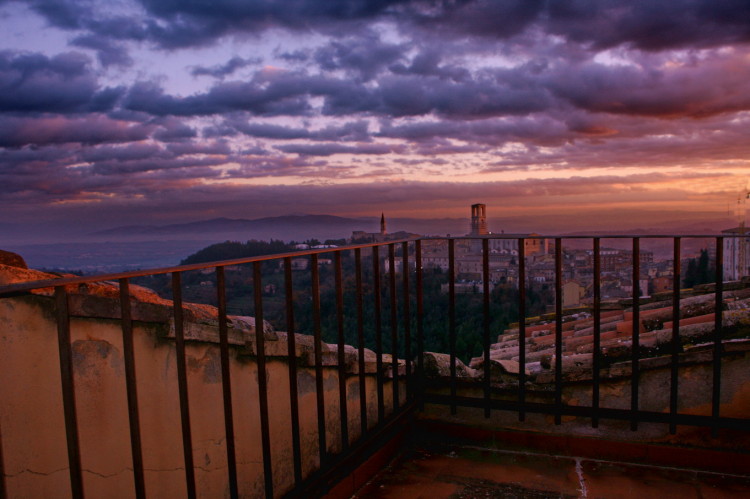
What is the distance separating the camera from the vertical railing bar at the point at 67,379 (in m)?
1.14

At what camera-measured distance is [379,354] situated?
8.29 ft

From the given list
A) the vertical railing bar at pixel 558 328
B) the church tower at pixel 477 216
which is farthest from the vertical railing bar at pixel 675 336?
the church tower at pixel 477 216

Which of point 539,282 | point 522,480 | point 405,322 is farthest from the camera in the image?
point 539,282

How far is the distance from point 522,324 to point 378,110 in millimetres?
10649

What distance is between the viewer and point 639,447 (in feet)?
8.39

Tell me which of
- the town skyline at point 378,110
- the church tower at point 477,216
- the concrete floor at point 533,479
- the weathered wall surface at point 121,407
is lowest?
the concrete floor at point 533,479

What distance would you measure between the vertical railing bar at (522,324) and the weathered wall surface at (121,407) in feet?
3.66

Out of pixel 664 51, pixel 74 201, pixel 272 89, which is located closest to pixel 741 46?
pixel 664 51

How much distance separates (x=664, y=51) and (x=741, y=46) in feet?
3.65

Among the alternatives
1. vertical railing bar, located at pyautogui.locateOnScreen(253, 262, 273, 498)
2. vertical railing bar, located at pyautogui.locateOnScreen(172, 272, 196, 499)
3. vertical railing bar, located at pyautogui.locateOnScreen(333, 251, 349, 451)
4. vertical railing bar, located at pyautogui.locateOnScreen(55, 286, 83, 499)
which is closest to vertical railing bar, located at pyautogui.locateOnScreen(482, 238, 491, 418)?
vertical railing bar, located at pyautogui.locateOnScreen(333, 251, 349, 451)

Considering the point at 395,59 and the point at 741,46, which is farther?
the point at 395,59

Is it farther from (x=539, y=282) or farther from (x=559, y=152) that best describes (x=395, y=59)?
(x=559, y=152)

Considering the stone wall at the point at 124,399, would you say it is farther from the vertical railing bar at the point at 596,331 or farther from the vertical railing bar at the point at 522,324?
the vertical railing bar at the point at 596,331

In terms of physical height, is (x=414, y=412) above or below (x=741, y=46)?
below
